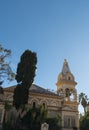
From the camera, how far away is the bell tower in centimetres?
4653

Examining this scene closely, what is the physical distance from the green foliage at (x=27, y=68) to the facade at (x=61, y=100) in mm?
6721

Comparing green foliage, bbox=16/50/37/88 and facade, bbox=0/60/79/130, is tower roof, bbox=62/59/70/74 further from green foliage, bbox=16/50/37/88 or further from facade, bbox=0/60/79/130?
green foliage, bbox=16/50/37/88

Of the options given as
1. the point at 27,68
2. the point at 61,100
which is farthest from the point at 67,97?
the point at 27,68

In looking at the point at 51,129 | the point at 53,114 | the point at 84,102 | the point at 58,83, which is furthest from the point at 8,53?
the point at 84,102

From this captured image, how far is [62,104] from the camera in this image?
48188 mm

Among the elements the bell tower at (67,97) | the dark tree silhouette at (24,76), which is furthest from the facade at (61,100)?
the dark tree silhouette at (24,76)

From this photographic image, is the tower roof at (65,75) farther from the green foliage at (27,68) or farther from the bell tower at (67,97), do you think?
the green foliage at (27,68)

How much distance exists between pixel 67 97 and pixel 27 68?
14.7 metres

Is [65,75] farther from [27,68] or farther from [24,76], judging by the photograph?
[24,76]

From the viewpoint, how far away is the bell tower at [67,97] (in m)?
46.5

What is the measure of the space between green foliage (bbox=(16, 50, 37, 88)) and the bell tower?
11.5m

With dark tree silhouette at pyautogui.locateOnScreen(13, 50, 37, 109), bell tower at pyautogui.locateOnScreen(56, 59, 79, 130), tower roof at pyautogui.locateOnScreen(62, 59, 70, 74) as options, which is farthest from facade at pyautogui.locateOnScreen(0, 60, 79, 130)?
dark tree silhouette at pyautogui.locateOnScreen(13, 50, 37, 109)

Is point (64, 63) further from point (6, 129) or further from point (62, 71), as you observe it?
point (6, 129)

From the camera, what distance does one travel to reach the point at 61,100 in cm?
4853
